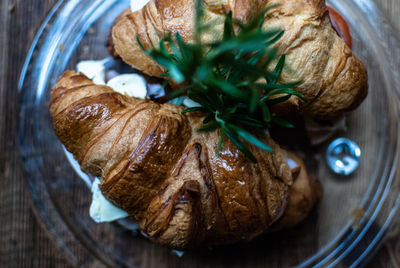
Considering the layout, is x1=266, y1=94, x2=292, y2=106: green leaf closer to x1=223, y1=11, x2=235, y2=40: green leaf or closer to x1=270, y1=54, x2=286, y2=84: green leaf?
x1=270, y1=54, x2=286, y2=84: green leaf

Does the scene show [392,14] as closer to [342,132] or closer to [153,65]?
[342,132]

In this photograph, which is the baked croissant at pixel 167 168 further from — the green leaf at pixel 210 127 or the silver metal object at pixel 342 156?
the silver metal object at pixel 342 156

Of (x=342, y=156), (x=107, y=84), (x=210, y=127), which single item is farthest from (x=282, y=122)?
(x=107, y=84)

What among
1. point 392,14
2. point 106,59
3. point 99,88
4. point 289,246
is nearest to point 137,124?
point 99,88

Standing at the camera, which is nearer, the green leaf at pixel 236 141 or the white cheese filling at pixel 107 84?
the green leaf at pixel 236 141

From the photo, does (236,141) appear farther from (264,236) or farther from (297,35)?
(264,236)

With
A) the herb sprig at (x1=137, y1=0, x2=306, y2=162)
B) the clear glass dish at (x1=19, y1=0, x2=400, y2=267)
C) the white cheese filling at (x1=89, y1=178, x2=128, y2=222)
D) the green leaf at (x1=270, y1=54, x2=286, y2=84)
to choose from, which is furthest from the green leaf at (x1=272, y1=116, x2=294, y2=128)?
the white cheese filling at (x1=89, y1=178, x2=128, y2=222)

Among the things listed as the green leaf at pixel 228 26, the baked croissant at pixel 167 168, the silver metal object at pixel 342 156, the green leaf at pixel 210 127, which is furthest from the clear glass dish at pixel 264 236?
→ the green leaf at pixel 228 26
